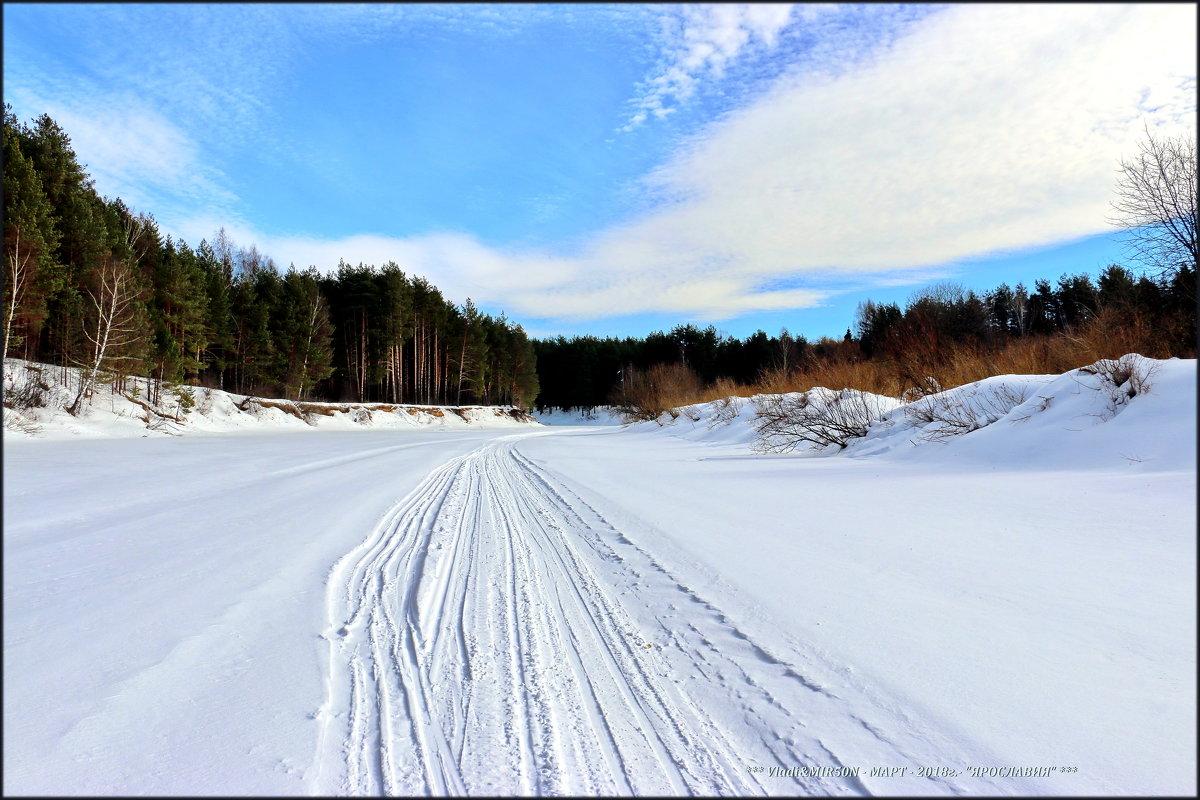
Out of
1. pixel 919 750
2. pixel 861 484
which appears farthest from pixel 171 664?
pixel 861 484

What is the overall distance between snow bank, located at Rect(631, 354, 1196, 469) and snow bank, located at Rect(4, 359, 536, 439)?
16.4 m

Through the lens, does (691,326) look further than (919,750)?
Yes

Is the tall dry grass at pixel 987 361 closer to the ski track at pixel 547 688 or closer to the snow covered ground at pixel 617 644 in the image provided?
the snow covered ground at pixel 617 644

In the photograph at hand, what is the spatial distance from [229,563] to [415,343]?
42799 millimetres

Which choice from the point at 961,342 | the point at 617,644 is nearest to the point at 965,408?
the point at 617,644

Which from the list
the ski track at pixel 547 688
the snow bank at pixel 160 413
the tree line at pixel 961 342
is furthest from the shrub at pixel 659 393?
the ski track at pixel 547 688

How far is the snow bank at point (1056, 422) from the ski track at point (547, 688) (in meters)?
4.84

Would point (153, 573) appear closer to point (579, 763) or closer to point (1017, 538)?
point (579, 763)

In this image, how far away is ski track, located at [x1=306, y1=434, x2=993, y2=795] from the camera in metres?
2.19

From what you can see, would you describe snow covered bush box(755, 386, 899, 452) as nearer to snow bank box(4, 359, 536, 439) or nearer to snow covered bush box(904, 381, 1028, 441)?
snow covered bush box(904, 381, 1028, 441)

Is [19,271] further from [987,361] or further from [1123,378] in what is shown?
[987,361]

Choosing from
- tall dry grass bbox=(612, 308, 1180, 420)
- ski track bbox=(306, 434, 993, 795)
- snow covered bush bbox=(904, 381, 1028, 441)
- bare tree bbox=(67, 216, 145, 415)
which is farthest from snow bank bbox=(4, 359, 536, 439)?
tall dry grass bbox=(612, 308, 1180, 420)

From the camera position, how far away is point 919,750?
2311 millimetres

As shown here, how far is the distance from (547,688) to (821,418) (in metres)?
11.1
